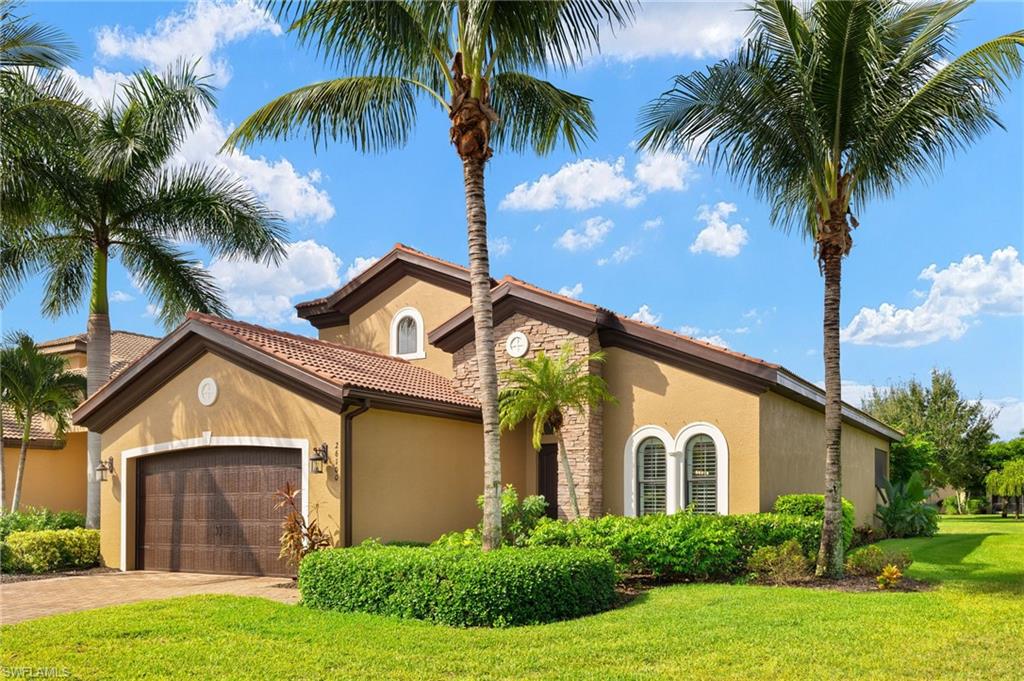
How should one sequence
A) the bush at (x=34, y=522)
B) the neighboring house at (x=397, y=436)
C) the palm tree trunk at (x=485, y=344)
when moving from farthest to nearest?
1. the bush at (x=34, y=522)
2. the neighboring house at (x=397, y=436)
3. the palm tree trunk at (x=485, y=344)

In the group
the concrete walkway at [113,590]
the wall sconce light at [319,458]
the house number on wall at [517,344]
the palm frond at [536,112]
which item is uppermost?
the palm frond at [536,112]

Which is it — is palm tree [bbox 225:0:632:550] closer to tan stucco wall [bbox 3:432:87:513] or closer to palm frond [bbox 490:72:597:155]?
palm frond [bbox 490:72:597:155]

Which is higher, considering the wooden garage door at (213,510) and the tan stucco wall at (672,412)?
the tan stucco wall at (672,412)

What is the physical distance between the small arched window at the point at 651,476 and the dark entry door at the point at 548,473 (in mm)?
1930

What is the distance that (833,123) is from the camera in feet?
44.2

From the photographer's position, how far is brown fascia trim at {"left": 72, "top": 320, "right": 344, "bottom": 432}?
49.7 ft

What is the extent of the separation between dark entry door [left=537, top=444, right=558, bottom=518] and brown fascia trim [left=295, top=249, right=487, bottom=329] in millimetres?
4492

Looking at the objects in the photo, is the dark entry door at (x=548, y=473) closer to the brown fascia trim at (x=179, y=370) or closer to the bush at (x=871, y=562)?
the brown fascia trim at (x=179, y=370)

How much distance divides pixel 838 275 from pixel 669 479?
5328 mm

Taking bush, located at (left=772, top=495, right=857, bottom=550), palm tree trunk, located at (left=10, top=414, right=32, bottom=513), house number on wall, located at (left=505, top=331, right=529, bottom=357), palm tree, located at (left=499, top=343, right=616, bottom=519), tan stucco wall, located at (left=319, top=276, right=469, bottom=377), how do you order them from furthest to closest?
palm tree trunk, located at (left=10, top=414, right=32, bottom=513)
tan stucco wall, located at (left=319, top=276, right=469, bottom=377)
house number on wall, located at (left=505, top=331, right=529, bottom=357)
palm tree, located at (left=499, top=343, right=616, bottom=519)
bush, located at (left=772, top=495, right=857, bottom=550)

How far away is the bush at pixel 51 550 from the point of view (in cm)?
1727

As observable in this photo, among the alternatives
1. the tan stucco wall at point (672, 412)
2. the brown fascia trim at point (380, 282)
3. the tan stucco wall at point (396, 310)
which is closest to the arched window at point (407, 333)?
the tan stucco wall at point (396, 310)

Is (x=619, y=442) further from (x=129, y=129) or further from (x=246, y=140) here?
(x=129, y=129)

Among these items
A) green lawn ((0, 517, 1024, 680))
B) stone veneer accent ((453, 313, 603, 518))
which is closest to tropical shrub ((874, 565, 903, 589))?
green lawn ((0, 517, 1024, 680))
